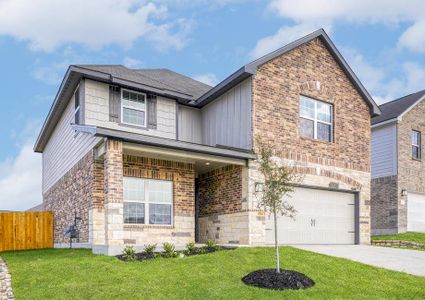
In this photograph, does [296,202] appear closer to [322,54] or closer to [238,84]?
[238,84]

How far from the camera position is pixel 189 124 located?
1730cm

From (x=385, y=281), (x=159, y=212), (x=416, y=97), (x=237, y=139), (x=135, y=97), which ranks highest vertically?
(x=416, y=97)

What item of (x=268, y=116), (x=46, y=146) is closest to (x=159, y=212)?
(x=268, y=116)

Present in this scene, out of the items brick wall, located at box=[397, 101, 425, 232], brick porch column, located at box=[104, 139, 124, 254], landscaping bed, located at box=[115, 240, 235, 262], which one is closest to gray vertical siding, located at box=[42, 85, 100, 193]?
brick porch column, located at box=[104, 139, 124, 254]

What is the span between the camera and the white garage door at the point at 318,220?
14922 millimetres

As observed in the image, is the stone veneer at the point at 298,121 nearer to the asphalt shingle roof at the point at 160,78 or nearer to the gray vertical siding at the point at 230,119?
the gray vertical siding at the point at 230,119

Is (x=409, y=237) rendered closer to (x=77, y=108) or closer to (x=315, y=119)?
(x=315, y=119)

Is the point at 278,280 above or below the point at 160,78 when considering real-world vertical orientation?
below

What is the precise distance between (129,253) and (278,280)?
419 centimetres

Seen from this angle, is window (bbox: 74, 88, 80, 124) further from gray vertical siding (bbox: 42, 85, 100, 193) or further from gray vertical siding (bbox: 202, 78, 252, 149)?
gray vertical siding (bbox: 202, 78, 252, 149)

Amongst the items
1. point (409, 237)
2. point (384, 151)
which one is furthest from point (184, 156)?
point (384, 151)

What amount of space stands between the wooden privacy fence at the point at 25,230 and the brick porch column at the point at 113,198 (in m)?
9.29

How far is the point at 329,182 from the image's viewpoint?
16.2 metres

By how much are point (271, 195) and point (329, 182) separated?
24.6 ft
